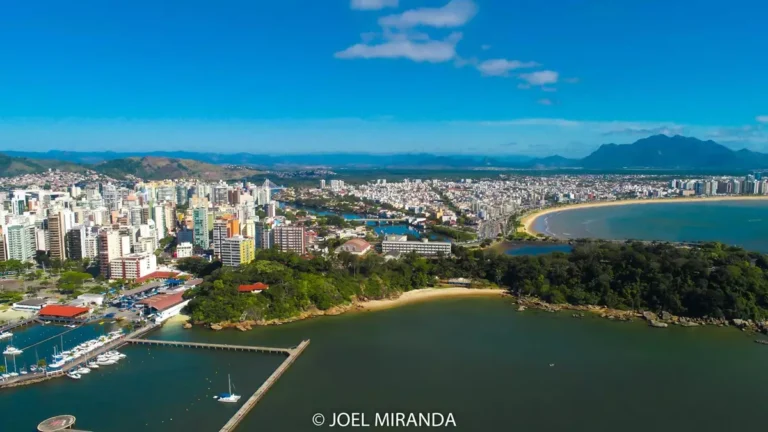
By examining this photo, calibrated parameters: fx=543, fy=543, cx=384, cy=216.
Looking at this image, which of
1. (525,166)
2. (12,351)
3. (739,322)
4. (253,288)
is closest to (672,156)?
(525,166)

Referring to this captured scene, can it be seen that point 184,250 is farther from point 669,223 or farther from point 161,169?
point 161,169

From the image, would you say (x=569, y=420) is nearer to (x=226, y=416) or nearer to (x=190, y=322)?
(x=226, y=416)


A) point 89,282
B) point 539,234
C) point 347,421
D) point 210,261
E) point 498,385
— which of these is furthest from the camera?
point 539,234

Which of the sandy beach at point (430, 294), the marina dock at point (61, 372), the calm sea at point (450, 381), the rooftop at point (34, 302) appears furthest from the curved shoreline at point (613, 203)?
the marina dock at point (61, 372)

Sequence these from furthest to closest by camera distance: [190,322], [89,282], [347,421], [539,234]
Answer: [539,234] → [89,282] → [190,322] → [347,421]

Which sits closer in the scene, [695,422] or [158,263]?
[695,422]

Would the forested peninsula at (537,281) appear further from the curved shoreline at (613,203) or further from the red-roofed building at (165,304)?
the curved shoreline at (613,203)

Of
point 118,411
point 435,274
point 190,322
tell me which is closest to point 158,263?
point 190,322
